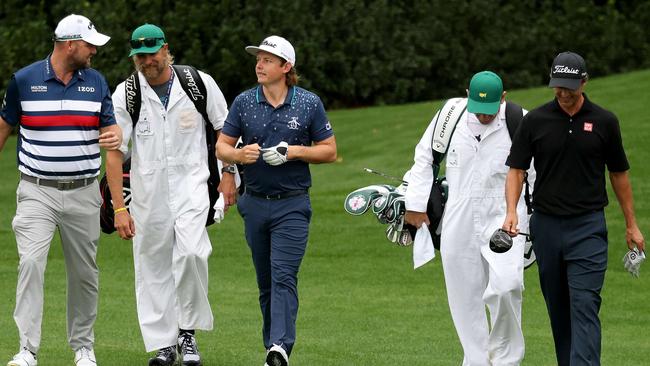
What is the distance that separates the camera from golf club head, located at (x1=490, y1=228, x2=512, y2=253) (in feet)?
28.4

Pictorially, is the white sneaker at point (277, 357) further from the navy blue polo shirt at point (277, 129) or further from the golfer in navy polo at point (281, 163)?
the navy blue polo shirt at point (277, 129)

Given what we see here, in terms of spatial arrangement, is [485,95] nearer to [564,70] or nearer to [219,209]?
[564,70]

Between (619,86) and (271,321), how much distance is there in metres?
17.4

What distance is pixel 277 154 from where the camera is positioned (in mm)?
9125

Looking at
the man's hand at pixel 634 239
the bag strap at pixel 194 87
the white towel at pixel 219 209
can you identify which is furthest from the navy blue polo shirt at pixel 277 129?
the man's hand at pixel 634 239

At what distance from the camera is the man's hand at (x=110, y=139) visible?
9.30m

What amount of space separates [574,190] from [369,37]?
2033 cm

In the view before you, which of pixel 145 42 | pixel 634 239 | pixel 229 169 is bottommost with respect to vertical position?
pixel 634 239

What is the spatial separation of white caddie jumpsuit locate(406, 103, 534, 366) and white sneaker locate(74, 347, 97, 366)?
2374 millimetres

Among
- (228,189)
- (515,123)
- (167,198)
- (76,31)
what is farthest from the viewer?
(228,189)

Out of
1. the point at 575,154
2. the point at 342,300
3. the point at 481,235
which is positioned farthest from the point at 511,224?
the point at 342,300

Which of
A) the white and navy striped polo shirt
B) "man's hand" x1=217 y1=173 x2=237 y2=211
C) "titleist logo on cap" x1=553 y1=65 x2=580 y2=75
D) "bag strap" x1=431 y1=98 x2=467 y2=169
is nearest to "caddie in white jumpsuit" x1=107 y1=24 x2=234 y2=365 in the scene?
"man's hand" x1=217 y1=173 x2=237 y2=211

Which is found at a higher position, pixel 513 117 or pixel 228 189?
pixel 513 117

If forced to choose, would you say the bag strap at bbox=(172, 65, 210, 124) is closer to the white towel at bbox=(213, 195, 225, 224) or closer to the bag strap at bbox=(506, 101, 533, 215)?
the white towel at bbox=(213, 195, 225, 224)
